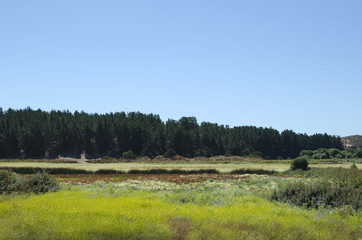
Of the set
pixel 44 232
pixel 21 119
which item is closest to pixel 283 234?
pixel 44 232

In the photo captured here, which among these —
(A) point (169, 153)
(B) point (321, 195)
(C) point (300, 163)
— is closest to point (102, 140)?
(A) point (169, 153)

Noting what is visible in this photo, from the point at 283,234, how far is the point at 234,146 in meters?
136

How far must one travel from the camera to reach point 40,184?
22094 millimetres

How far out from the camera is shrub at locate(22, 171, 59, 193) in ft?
71.2

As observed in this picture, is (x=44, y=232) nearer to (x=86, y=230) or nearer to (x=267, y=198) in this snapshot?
(x=86, y=230)

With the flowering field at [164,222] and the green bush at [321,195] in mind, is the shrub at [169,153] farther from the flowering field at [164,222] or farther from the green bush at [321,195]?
the flowering field at [164,222]

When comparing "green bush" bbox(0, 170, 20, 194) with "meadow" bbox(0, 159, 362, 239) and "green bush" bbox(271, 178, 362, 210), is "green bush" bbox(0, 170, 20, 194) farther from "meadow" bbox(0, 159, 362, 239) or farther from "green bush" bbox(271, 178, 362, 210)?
"green bush" bbox(271, 178, 362, 210)

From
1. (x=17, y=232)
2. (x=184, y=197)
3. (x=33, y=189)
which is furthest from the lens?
(x=33, y=189)

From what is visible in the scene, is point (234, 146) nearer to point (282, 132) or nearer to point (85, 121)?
point (282, 132)

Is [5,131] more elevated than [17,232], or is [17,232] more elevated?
[5,131]

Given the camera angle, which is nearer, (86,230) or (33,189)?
(86,230)

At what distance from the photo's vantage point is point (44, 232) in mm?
11047

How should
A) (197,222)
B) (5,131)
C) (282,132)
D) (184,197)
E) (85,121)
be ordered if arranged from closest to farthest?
(197,222) → (184,197) → (5,131) → (85,121) → (282,132)

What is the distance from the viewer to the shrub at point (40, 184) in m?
21.7
